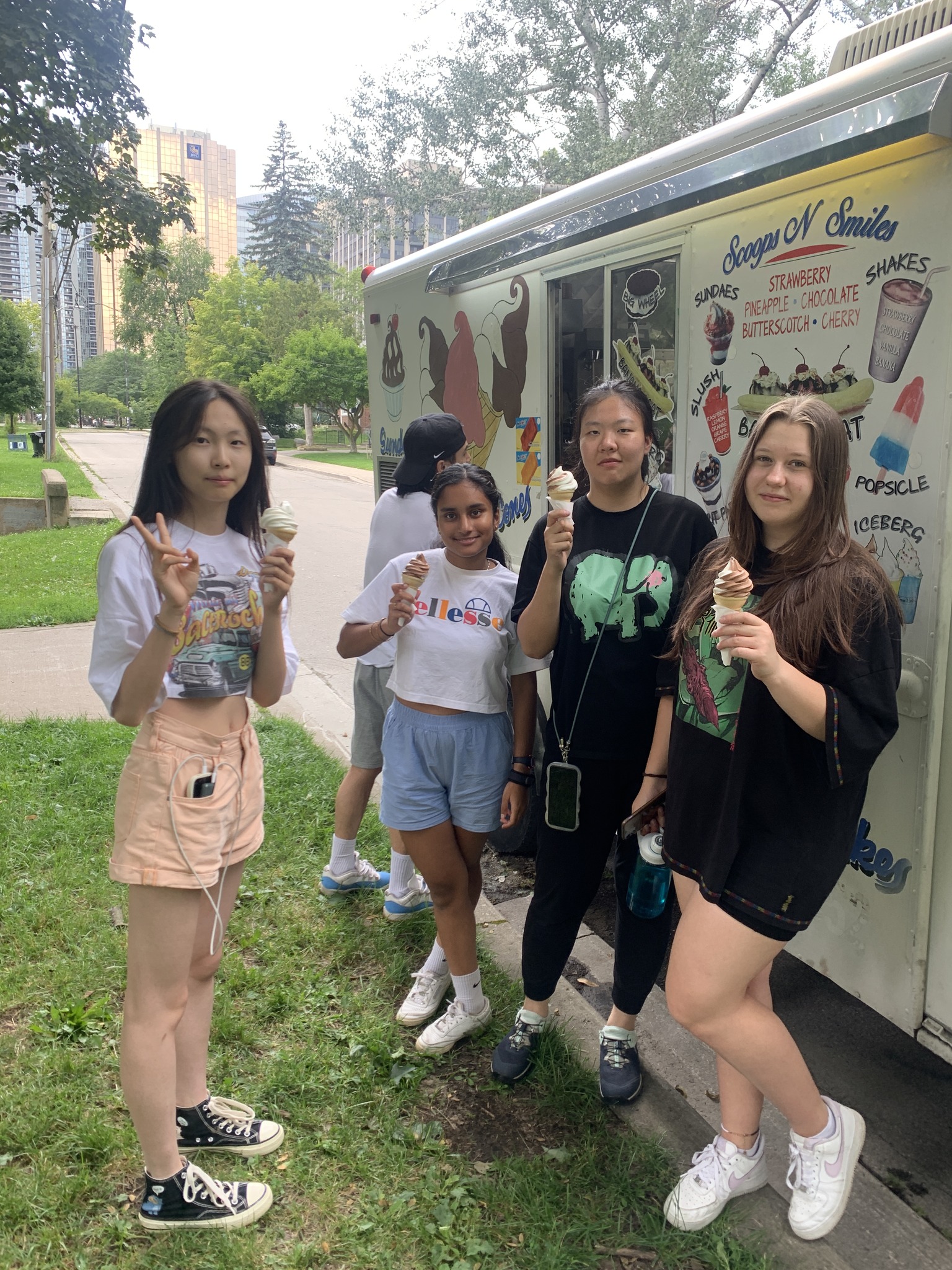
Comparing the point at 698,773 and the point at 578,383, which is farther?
the point at 578,383

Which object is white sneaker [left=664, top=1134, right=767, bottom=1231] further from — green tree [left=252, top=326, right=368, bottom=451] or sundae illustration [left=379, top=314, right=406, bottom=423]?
green tree [left=252, top=326, right=368, bottom=451]

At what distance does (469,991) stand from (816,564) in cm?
175

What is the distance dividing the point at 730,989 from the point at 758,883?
25 centimetres

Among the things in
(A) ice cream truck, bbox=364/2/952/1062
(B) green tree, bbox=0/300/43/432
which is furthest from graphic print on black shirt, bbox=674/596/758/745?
(B) green tree, bbox=0/300/43/432

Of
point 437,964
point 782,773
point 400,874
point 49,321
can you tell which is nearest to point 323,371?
point 49,321

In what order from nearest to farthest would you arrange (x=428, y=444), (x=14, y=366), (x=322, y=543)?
(x=428, y=444) → (x=322, y=543) → (x=14, y=366)

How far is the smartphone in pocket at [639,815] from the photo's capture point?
8.07ft

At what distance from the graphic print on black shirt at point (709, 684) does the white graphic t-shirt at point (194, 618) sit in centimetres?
94

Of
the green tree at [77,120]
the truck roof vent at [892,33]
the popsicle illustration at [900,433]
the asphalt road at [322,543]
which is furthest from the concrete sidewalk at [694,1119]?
the green tree at [77,120]

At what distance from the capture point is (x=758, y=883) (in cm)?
203

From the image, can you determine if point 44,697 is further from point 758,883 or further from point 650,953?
point 758,883

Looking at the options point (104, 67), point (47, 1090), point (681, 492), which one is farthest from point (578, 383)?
point (104, 67)

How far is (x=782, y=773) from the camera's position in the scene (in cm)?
201

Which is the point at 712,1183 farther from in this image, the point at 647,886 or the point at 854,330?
the point at 854,330
